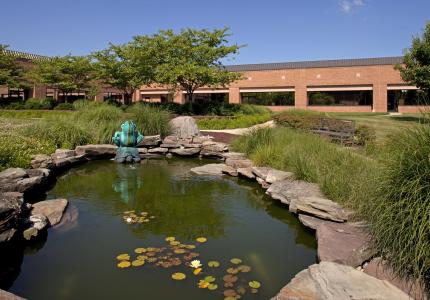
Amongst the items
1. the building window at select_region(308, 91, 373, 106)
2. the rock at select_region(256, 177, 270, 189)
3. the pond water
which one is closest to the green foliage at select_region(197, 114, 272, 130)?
the rock at select_region(256, 177, 270, 189)

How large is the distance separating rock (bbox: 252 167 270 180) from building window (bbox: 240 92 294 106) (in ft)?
102

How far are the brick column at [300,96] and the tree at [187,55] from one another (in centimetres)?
1670

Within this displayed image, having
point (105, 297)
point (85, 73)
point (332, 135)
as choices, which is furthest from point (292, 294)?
point (85, 73)

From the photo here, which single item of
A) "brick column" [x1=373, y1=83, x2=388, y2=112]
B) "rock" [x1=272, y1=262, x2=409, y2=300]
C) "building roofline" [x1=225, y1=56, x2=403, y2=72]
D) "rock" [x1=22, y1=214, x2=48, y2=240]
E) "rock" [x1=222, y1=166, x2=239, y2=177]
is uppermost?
"building roofline" [x1=225, y1=56, x2=403, y2=72]

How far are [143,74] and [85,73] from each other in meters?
9.25

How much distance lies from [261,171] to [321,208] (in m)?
3.04

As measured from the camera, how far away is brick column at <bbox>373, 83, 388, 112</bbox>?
3488 cm

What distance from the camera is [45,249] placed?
4.77m

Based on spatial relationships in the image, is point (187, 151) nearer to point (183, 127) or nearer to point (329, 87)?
point (183, 127)

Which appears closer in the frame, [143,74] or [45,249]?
[45,249]

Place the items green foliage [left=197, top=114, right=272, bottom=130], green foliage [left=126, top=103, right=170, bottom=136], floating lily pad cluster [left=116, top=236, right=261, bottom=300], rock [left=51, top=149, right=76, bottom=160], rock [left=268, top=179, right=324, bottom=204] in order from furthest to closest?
green foliage [left=197, top=114, right=272, bottom=130], green foliage [left=126, top=103, right=170, bottom=136], rock [left=51, top=149, right=76, bottom=160], rock [left=268, top=179, right=324, bottom=204], floating lily pad cluster [left=116, top=236, right=261, bottom=300]

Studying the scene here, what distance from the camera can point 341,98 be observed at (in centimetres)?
3703

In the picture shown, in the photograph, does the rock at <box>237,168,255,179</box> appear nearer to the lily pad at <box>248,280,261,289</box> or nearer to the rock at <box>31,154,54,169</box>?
the rock at <box>31,154,54,169</box>

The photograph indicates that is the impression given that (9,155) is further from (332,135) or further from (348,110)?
(348,110)
